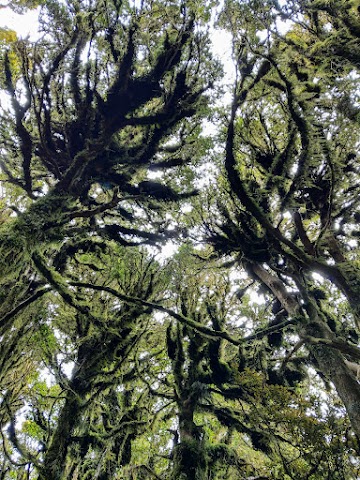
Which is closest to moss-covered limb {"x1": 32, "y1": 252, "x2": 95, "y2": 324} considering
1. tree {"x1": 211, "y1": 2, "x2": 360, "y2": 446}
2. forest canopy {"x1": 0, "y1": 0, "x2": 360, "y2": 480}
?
forest canopy {"x1": 0, "y1": 0, "x2": 360, "y2": 480}

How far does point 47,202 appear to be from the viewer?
6.38 meters

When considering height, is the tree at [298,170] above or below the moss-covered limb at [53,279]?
above

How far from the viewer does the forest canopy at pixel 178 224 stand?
618cm

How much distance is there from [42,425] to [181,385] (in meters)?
3.55

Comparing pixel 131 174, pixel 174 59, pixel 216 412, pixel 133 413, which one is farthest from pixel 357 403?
pixel 174 59

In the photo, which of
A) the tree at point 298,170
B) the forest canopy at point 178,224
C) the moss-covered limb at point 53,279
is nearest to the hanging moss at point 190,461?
the forest canopy at point 178,224

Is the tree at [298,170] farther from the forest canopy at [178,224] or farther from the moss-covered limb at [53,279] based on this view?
the moss-covered limb at [53,279]

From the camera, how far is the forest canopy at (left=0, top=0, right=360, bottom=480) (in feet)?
20.3

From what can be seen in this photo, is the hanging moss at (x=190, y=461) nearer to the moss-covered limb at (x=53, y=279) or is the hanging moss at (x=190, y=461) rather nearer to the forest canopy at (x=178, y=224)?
the forest canopy at (x=178, y=224)

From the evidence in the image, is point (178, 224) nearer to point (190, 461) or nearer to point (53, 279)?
point (53, 279)

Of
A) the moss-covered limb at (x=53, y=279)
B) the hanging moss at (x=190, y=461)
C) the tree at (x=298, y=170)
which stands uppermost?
the tree at (x=298, y=170)

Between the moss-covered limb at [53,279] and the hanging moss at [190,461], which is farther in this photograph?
the hanging moss at [190,461]

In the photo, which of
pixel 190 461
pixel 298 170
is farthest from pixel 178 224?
pixel 190 461

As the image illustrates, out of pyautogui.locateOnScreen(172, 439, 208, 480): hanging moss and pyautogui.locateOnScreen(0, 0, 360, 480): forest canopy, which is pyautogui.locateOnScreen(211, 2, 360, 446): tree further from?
pyautogui.locateOnScreen(172, 439, 208, 480): hanging moss
